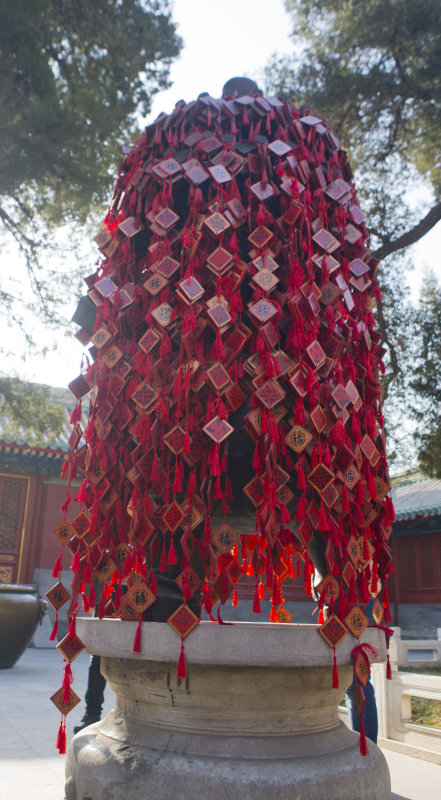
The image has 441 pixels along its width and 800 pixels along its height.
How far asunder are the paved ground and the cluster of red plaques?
94 centimetres

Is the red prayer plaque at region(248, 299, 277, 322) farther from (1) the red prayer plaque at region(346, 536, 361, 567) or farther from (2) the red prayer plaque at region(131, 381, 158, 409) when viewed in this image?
(1) the red prayer plaque at region(346, 536, 361, 567)

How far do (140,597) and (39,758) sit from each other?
1.84m

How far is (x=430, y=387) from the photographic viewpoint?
21.1ft

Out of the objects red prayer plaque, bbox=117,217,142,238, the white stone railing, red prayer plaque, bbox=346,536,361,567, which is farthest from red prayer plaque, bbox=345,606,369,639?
the white stone railing

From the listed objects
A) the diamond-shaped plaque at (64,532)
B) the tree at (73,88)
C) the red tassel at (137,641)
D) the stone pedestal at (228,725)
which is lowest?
the stone pedestal at (228,725)

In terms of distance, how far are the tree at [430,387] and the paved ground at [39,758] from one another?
3.45 meters

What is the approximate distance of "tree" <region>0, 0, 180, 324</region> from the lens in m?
6.04

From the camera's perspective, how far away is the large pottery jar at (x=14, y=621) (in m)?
6.90

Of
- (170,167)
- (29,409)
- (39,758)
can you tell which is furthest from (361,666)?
(29,409)

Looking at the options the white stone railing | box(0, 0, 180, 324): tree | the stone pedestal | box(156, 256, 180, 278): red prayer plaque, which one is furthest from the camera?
box(0, 0, 180, 324): tree

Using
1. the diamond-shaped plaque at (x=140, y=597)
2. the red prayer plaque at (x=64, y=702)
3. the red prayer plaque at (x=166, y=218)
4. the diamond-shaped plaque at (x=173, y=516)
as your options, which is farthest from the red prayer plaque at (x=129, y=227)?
the red prayer plaque at (x=64, y=702)

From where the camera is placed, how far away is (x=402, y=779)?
2.74m

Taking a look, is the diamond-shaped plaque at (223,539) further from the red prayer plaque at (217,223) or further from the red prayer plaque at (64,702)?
the red prayer plaque at (217,223)

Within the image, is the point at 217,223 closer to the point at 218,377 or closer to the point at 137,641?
the point at 218,377
